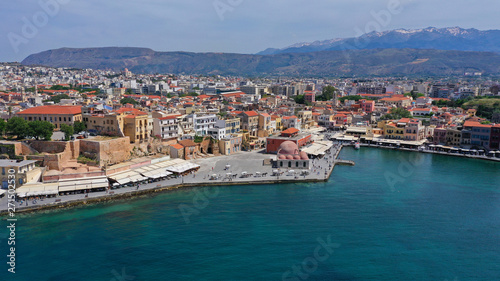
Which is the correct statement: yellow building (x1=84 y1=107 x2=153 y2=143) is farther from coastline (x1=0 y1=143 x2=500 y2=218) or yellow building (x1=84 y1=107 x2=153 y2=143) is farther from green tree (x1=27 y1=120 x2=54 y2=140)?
coastline (x1=0 y1=143 x2=500 y2=218)

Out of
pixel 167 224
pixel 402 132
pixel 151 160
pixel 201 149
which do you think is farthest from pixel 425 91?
pixel 167 224

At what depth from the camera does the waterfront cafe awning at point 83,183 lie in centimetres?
2369

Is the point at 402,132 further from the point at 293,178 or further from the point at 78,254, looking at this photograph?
the point at 78,254

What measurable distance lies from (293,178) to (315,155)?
325 inches

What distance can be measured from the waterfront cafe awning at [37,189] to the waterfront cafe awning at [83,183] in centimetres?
40

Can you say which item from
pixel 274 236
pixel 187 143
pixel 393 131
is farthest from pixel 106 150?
pixel 393 131

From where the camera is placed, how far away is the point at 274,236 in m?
18.8

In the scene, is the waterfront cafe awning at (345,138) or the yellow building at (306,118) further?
the yellow building at (306,118)

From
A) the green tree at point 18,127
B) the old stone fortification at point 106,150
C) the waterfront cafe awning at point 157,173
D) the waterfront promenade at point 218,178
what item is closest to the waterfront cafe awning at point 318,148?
the waterfront promenade at point 218,178

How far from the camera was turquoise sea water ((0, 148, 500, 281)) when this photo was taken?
620 inches

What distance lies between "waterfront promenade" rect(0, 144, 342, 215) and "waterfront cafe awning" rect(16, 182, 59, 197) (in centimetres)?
47

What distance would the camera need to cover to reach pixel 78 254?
16766 millimetres

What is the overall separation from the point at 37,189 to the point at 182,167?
397 inches

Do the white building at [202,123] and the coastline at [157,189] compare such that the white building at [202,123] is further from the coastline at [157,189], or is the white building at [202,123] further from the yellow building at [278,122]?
the coastline at [157,189]
